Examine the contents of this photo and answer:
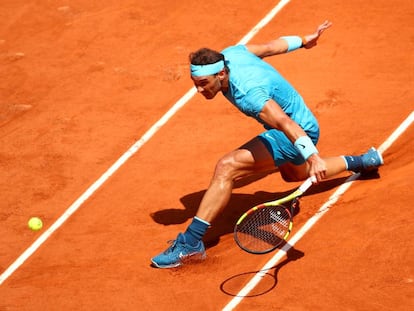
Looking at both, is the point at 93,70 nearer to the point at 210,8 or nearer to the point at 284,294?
the point at 210,8

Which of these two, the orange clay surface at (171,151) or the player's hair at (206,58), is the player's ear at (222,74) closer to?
the player's hair at (206,58)

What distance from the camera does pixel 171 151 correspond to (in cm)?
1095

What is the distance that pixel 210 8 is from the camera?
44.8 ft

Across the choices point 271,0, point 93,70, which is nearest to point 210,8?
point 271,0

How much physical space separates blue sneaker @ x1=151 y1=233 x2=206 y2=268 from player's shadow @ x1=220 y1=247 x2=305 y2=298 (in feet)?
1.49

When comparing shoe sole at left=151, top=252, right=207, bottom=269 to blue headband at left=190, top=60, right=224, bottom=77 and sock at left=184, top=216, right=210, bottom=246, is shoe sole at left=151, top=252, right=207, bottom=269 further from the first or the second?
blue headband at left=190, top=60, right=224, bottom=77

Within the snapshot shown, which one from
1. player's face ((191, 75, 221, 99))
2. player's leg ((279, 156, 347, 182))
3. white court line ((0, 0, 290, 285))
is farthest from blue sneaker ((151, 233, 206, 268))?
white court line ((0, 0, 290, 285))

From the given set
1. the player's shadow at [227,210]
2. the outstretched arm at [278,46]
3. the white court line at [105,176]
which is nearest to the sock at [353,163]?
the player's shadow at [227,210]

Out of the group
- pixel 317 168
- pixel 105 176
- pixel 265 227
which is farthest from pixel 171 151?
pixel 317 168

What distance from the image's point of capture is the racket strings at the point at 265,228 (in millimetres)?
8453

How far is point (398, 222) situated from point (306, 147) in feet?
4.28

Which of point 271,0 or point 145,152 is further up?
point 271,0

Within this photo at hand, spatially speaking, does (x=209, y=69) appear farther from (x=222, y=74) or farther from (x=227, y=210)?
(x=227, y=210)

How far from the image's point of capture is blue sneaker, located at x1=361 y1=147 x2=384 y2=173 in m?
9.42
